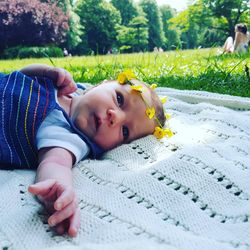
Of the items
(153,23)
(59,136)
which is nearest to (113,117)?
(59,136)

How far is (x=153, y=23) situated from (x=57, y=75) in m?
52.3

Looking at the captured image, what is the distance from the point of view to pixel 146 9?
54.8 metres

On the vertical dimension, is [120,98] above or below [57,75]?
below

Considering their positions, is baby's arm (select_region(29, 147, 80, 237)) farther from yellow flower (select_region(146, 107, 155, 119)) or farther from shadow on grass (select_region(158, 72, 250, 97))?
shadow on grass (select_region(158, 72, 250, 97))

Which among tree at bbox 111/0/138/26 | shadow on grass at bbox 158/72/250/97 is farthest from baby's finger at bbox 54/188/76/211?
tree at bbox 111/0/138/26

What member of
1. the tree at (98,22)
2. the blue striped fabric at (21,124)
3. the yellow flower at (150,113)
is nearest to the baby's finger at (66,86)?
the blue striped fabric at (21,124)

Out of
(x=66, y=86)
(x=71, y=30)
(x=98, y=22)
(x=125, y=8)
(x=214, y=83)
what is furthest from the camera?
(x=125, y=8)

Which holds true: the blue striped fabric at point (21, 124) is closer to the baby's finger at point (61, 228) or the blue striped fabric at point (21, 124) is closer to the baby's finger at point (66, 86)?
the baby's finger at point (66, 86)

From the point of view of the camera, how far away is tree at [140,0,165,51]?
173 ft

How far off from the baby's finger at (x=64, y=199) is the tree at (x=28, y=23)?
79.4 feet

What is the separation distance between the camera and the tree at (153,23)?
52.7 m

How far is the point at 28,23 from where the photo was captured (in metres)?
25.7

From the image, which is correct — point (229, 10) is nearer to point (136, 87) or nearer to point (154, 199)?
point (136, 87)

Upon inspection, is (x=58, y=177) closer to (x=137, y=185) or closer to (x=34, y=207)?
(x=34, y=207)
